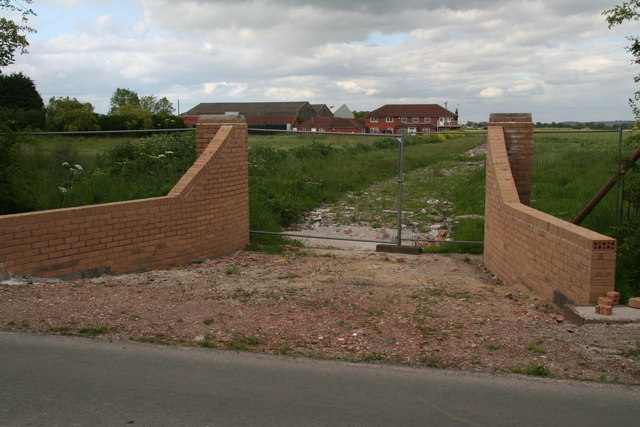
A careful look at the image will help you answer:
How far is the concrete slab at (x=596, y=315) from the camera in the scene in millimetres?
5781

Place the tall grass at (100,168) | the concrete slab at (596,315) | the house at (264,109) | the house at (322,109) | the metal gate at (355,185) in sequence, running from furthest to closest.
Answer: the house at (322,109) → the house at (264,109) → the metal gate at (355,185) → the tall grass at (100,168) → the concrete slab at (596,315)

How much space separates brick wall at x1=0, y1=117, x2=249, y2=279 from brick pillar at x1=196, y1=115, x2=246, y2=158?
2 cm

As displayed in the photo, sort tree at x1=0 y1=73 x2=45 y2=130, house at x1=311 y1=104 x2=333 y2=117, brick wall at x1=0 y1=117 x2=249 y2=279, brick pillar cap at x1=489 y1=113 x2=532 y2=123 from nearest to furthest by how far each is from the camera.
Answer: brick wall at x1=0 y1=117 x2=249 y2=279 < brick pillar cap at x1=489 y1=113 x2=532 y2=123 < tree at x1=0 y1=73 x2=45 y2=130 < house at x1=311 y1=104 x2=333 y2=117

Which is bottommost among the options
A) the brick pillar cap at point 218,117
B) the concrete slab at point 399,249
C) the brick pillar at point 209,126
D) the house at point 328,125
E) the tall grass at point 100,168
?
the concrete slab at point 399,249

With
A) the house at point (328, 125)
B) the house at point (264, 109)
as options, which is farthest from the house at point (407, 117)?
the house at point (264, 109)

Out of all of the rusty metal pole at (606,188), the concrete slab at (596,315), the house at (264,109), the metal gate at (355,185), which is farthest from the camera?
the house at (264,109)

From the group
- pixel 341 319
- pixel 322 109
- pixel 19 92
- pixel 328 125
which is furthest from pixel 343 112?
pixel 341 319

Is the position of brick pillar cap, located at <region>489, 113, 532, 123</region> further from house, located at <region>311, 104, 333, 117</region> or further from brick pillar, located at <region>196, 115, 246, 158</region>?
house, located at <region>311, 104, 333, 117</region>

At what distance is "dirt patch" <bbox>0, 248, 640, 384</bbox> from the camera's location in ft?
17.3

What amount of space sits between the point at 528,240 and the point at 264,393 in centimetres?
453

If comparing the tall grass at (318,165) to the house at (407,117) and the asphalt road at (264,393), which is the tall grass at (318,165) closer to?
the asphalt road at (264,393)

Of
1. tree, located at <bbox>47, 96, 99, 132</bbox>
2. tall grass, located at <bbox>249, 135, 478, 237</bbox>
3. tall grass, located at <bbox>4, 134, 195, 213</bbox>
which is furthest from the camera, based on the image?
tree, located at <bbox>47, 96, 99, 132</bbox>

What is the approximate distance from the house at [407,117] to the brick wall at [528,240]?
88.7 m

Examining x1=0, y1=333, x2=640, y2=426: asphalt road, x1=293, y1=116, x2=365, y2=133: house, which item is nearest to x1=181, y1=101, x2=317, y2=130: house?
x1=293, y1=116, x2=365, y2=133: house
